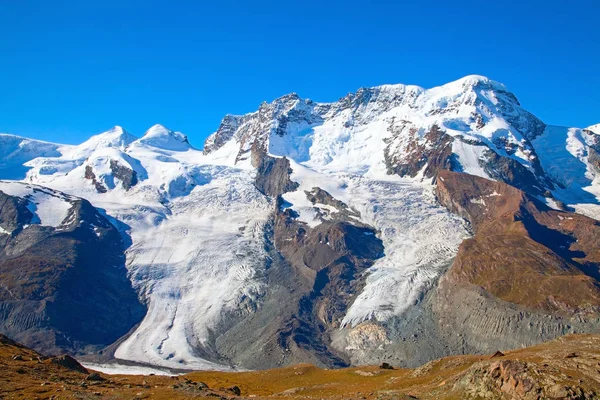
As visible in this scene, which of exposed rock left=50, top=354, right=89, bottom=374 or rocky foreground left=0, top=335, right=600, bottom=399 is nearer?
rocky foreground left=0, top=335, right=600, bottom=399

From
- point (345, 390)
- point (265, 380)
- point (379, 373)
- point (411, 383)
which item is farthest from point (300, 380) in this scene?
point (411, 383)

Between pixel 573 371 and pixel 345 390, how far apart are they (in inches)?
1614

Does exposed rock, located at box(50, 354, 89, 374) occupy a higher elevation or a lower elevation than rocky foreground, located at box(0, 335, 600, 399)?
lower

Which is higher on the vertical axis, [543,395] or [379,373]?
[543,395]

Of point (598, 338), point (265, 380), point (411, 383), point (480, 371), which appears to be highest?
point (598, 338)

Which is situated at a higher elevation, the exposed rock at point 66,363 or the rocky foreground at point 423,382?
the rocky foreground at point 423,382

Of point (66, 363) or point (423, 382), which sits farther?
point (423, 382)

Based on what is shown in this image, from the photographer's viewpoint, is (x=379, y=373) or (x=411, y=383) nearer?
(x=411, y=383)

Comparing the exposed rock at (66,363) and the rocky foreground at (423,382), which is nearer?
the rocky foreground at (423,382)

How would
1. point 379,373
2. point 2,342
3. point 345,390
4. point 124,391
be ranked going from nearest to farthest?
1. point 124,391
2. point 2,342
3. point 345,390
4. point 379,373

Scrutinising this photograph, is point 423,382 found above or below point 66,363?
above

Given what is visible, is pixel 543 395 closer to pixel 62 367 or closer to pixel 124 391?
pixel 124 391

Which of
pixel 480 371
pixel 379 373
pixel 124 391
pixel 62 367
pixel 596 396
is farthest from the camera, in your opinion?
pixel 379 373

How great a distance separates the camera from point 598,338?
8956cm
